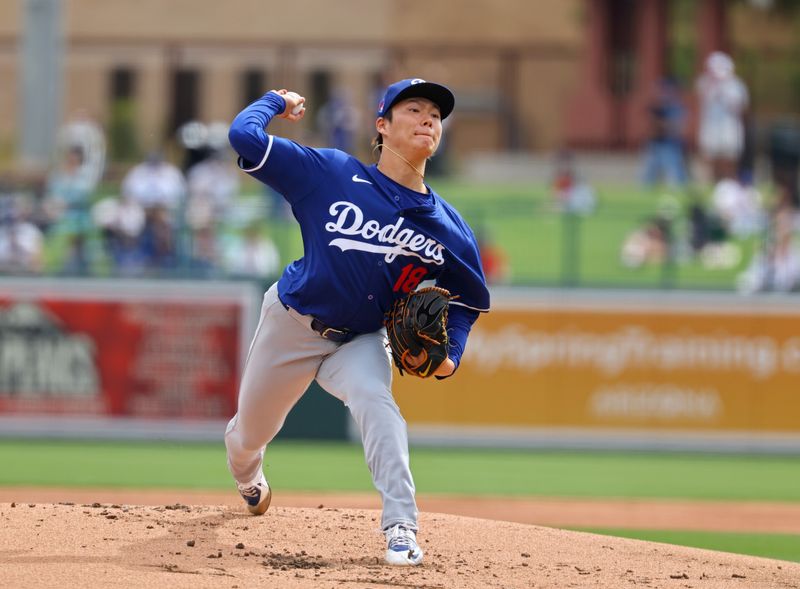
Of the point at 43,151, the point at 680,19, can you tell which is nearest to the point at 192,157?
the point at 43,151

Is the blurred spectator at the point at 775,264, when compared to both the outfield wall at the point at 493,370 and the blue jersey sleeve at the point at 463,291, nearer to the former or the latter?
the outfield wall at the point at 493,370

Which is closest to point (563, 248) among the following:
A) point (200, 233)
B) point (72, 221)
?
point (200, 233)

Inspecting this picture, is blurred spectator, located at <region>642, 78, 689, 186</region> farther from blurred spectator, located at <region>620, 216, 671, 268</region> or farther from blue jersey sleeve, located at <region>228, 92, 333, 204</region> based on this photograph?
blue jersey sleeve, located at <region>228, 92, 333, 204</region>

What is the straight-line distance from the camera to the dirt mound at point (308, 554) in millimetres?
5820

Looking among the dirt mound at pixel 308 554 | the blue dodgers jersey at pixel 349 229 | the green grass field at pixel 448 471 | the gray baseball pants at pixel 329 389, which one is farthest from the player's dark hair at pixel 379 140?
the green grass field at pixel 448 471

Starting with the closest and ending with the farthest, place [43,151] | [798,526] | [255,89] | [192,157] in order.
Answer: [798,526], [43,151], [192,157], [255,89]

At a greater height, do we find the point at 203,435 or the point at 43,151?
the point at 43,151

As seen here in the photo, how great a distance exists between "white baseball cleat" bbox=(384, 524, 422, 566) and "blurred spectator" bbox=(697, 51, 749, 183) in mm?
17614

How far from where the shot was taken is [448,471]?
12.3 m

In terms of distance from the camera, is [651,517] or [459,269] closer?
[459,269]

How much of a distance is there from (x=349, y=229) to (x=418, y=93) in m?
0.67

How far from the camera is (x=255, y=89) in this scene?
2805 centimetres

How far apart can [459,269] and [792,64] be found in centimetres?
2330

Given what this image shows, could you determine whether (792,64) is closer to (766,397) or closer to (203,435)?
(766,397)
